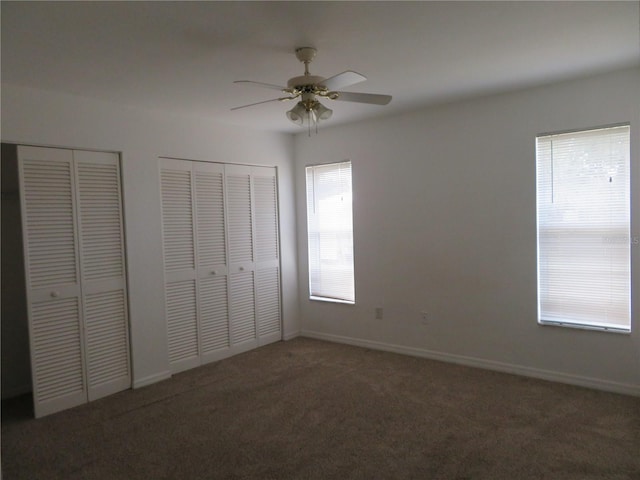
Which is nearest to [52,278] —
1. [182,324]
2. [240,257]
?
[182,324]

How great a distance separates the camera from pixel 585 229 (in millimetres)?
3486

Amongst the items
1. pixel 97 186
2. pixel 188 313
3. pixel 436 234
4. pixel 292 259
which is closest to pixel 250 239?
pixel 292 259

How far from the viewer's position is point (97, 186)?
365 cm

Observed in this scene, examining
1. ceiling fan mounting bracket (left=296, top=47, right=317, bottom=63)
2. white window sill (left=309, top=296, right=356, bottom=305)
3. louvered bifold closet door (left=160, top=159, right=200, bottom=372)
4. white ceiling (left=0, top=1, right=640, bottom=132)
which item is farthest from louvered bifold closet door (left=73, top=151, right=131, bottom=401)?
white window sill (left=309, top=296, right=356, bottom=305)

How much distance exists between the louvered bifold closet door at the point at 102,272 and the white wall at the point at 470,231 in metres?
2.29

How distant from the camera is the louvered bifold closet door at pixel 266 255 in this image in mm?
4957

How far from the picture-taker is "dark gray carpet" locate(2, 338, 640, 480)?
2.55 m

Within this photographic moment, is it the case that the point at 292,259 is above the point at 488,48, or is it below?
below

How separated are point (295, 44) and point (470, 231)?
2.37 m

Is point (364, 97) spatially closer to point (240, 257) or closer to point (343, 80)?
point (343, 80)

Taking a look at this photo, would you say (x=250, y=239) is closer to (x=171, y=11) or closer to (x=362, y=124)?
(x=362, y=124)

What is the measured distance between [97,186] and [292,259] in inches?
93.9

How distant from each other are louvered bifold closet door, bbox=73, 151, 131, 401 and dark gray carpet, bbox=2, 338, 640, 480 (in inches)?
9.1

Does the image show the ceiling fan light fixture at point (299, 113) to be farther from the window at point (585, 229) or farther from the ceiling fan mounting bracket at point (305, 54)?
the window at point (585, 229)
